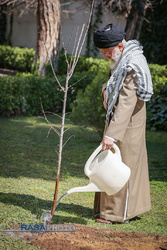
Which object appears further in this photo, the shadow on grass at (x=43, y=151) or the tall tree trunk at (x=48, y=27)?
the tall tree trunk at (x=48, y=27)

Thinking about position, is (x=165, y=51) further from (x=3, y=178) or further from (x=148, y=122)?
(x=3, y=178)

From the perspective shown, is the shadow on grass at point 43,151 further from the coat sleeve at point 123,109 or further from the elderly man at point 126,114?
the coat sleeve at point 123,109

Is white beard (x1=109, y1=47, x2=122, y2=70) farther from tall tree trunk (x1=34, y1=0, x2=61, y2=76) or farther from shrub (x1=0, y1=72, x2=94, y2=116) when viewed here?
tall tree trunk (x1=34, y1=0, x2=61, y2=76)

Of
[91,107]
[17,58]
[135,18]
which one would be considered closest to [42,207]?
[91,107]

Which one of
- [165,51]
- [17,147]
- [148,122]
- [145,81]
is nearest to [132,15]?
[148,122]

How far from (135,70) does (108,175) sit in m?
0.96

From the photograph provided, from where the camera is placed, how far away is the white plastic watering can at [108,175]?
11.0ft

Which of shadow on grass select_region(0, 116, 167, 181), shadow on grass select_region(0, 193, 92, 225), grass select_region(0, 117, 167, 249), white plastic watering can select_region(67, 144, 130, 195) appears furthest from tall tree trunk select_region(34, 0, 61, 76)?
white plastic watering can select_region(67, 144, 130, 195)

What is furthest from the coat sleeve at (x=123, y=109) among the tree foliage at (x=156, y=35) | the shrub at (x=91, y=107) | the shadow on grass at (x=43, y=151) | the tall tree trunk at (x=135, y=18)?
the tree foliage at (x=156, y=35)

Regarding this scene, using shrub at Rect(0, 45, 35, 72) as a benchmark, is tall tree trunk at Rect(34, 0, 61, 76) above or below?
above

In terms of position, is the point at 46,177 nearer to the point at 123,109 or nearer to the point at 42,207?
the point at 42,207

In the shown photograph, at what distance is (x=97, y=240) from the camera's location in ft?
10.7

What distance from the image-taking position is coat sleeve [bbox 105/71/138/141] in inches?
136

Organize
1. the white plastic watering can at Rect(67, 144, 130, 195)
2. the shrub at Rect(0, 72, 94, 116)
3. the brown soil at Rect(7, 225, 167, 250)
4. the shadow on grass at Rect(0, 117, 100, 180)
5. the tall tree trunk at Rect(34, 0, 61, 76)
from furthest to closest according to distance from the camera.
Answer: the tall tree trunk at Rect(34, 0, 61, 76)
the shrub at Rect(0, 72, 94, 116)
the shadow on grass at Rect(0, 117, 100, 180)
the white plastic watering can at Rect(67, 144, 130, 195)
the brown soil at Rect(7, 225, 167, 250)
